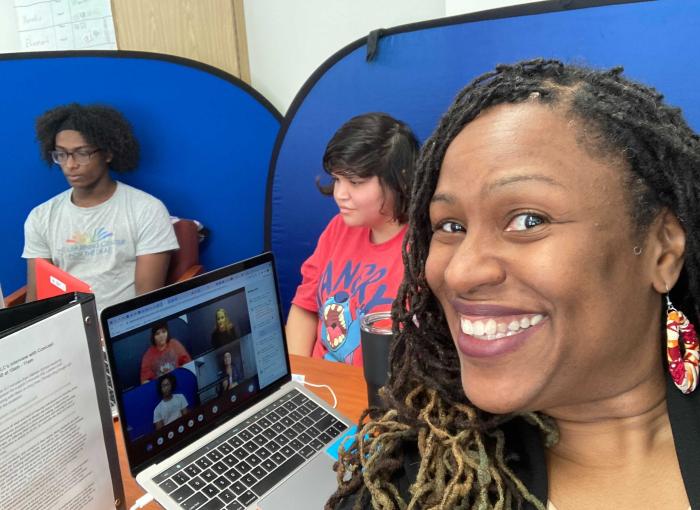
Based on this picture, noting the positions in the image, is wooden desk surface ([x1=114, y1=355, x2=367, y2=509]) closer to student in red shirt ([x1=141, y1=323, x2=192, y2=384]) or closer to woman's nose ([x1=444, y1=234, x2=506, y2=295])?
student in red shirt ([x1=141, y1=323, x2=192, y2=384])

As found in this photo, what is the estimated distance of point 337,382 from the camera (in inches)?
52.9

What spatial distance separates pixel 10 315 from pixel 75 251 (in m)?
1.87

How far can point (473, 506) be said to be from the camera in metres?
0.73

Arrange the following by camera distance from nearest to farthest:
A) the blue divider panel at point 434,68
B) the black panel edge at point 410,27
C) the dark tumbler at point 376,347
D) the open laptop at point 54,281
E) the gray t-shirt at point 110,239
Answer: the dark tumbler at point 376,347
the open laptop at point 54,281
the blue divider panel at point 434,68
the black panel edge at point 410,27
the gray t-shirt at point 110,239

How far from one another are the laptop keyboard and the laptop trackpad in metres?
0.02

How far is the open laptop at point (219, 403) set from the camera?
0.90m

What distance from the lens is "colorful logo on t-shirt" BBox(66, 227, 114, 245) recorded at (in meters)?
2.50

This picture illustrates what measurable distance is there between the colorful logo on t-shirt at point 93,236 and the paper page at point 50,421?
1.80m

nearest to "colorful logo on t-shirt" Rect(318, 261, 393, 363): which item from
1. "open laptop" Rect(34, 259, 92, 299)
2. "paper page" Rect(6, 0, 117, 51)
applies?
"open laptop" Rect(34, 259, 92, 299)

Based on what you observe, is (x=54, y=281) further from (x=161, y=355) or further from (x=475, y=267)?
(x=475, y=267)

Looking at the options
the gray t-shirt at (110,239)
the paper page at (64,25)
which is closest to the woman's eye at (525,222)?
the gray t-shirt at (110,239)

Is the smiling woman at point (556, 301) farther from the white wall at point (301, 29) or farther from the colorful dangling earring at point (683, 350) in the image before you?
the white wall at point (301, 29)

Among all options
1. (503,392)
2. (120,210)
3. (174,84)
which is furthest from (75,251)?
(503,392)

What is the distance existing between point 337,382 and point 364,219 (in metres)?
0.53
